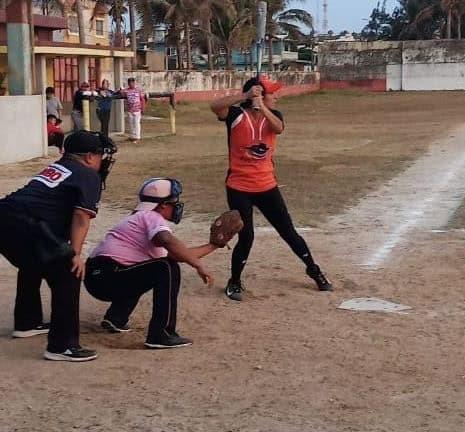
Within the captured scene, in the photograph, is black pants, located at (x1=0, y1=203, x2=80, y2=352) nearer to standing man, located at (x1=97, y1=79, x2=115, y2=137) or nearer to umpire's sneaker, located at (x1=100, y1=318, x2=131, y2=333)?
umpire's sneaker, located at (x1=100, y1=318, x2=131, y2=333)

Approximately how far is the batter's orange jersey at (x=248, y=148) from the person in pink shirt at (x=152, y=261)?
4.57 feet

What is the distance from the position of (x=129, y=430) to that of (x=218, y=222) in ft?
6.08

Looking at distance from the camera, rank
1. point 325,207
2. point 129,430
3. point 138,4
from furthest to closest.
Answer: point 138,4, point 325,207, point 129,430

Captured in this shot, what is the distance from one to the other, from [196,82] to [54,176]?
42804 millimetres

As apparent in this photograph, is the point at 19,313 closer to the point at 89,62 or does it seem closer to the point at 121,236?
the point at 121,236

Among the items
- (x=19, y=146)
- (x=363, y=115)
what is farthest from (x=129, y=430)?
(x=363, y=115)

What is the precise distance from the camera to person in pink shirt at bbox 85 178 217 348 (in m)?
5.97

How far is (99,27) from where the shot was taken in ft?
186

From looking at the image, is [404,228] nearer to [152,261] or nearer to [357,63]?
[152,261]

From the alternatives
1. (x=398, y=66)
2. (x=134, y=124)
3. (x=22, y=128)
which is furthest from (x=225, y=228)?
(x=398, y=66)

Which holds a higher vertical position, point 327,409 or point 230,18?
point 230,18

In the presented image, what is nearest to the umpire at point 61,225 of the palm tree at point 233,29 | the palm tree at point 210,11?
the palm tree at point 210,11

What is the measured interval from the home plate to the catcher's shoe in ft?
2.72

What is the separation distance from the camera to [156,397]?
505 centimetres
